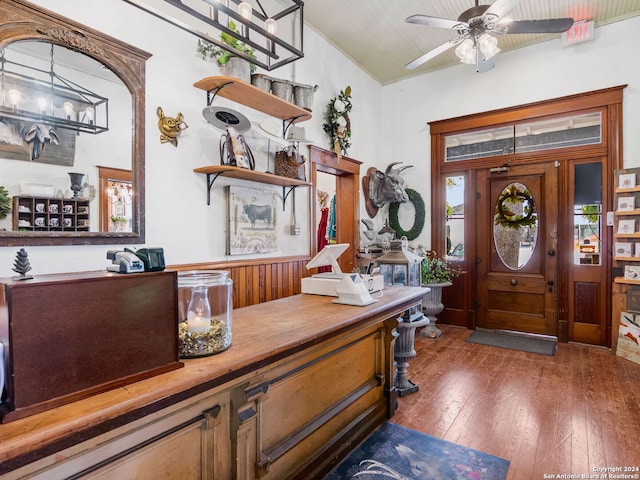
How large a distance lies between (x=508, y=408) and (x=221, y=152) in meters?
2.87

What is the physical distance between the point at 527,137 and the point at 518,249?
4.65ft

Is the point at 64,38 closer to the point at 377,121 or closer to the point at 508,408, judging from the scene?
the point at 508,408

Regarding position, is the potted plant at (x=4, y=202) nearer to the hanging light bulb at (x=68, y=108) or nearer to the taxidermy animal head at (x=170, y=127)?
the hanging light bulb at (x=68, y=108)

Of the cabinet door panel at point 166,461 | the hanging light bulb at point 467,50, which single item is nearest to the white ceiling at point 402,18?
the hanging light bulb at point 467,50

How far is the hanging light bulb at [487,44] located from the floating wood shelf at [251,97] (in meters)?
1.56

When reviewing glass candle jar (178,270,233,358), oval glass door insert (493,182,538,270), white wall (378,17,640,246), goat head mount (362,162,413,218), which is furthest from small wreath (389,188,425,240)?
glass candle jar (178,270,233,358)

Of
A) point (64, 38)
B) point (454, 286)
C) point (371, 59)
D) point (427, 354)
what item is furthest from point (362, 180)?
point (64, 38)

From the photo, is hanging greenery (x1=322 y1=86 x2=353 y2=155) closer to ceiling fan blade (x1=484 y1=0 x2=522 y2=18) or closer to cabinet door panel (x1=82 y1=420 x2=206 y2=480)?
ceiling fan blade (x1=484 y1=0 x2=522 y2=18)

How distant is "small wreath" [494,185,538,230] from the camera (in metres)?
4.39

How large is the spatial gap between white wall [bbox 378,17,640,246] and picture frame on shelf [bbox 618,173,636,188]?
257mm

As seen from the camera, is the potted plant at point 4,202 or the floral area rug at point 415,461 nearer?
the potted plant at point 4,202

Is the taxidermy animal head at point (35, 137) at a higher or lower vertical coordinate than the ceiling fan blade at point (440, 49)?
lower

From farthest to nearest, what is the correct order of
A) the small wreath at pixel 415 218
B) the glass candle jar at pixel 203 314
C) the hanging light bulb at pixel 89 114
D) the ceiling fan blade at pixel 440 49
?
the small wreath at pixel 415 218 → the ceiling fan blade at pixel 440 49 → the hanging light bulb at pixel 89 114 → the glass candle jar at pixel 203 314

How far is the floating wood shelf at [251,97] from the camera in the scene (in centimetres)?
237
